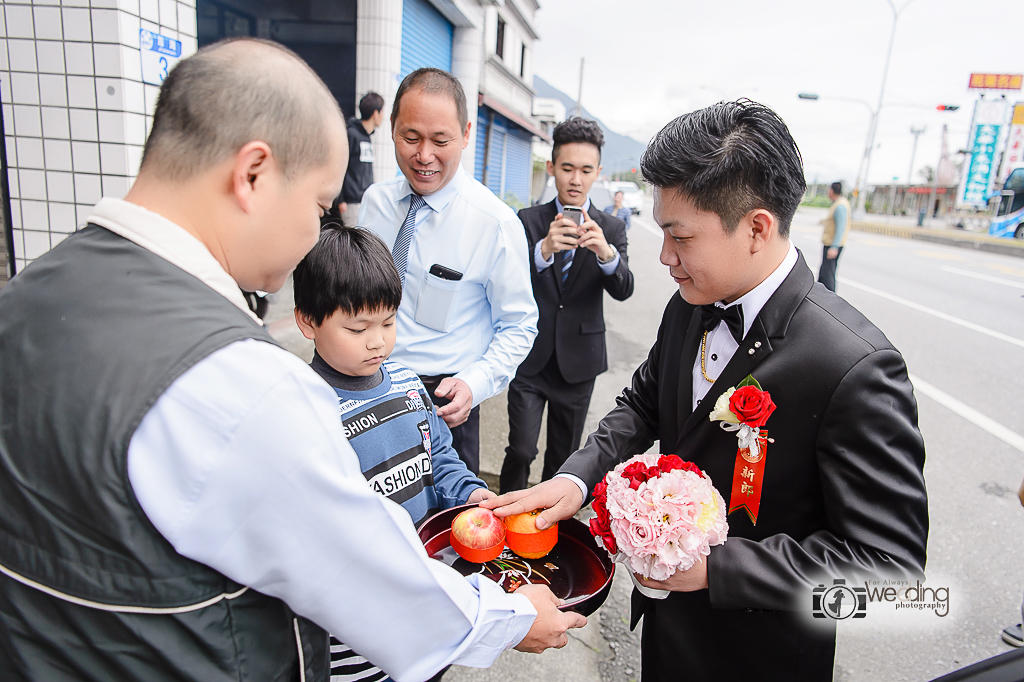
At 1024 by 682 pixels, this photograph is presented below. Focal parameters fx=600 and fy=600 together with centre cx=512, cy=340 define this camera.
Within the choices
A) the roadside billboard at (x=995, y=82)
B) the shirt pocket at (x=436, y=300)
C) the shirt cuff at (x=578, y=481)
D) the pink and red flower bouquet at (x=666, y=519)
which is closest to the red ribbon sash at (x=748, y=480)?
the pink and red flower bouquet at (x=666, y=519)

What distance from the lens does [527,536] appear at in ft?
5.59

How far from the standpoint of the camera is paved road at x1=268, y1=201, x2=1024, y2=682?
103 inches

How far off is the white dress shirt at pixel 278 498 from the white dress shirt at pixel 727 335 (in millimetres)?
937

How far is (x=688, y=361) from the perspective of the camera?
175 cm

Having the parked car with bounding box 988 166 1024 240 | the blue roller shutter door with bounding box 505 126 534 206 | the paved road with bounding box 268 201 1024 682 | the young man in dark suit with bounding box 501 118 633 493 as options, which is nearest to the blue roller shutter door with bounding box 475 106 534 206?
the blue roller shutter door with bounding box 505 126 534 206

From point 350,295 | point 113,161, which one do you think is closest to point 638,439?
point 350,295

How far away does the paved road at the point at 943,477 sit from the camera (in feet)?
8.59

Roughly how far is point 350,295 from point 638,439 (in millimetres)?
1064

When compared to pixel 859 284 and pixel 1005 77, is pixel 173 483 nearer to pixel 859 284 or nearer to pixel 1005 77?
pixel 859 284

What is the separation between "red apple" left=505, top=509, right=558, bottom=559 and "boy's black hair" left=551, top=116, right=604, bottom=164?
2599mm

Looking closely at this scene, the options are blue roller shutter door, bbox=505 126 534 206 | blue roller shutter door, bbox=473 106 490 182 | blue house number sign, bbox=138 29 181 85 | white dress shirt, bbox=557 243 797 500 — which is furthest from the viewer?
blue roller shutter door, bbox=505 126 534 206

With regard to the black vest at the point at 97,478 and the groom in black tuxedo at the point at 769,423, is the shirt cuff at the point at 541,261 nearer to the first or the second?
the groom in black tuxedo at the point at 769,423

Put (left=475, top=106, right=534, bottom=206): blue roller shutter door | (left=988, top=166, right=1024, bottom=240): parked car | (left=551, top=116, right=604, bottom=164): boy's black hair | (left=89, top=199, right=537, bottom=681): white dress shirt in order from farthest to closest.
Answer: (left=988, top=166, right=1024, bottom=240): parked car → (left=475, top=106, right=534, bottom=206): blue roller shutter door → (left=551, top=116, right=604, bottom=164): boy's black hair → (left=89, top=199, right=537, bottom=681): white dress shirt

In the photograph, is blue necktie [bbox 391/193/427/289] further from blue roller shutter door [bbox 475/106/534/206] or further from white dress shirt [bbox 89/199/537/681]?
blue roller shutter door [bbox 475/106/534/206]
